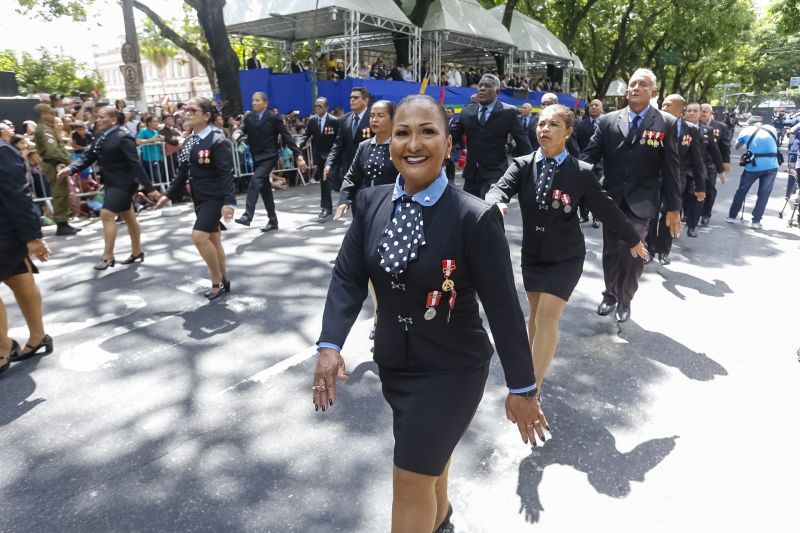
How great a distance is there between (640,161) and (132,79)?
463 inches

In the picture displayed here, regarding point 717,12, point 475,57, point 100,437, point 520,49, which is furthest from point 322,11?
point 717,12

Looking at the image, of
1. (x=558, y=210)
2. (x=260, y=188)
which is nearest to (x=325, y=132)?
(x=260, y=188)

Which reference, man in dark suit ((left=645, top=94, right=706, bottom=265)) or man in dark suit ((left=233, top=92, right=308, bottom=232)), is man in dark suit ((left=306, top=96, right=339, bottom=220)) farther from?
man in dark suit ((left=645, top=94, right=706, bottom=265))

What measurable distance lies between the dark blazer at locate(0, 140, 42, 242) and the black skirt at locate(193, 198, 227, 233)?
5.69 feet

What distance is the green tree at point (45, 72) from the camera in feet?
79.5

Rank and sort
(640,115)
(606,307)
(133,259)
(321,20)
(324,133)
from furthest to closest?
(321,20) < (324,133) < (133,259) < (606,307) < (640,115)

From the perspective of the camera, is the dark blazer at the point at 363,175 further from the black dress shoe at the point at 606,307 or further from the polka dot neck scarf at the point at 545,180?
the black dress shoe at the point at 606,307

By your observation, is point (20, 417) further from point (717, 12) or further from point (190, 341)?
point (717, 12)

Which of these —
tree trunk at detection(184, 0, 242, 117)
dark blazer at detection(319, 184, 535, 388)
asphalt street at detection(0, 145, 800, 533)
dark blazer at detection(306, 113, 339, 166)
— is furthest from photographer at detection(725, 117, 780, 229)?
tree trunk at detection(184, 0, 242, 117)

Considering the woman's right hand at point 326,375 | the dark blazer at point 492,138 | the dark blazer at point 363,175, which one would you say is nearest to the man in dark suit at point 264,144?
the dark blazer at point 492,138

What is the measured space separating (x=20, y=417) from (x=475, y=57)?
2821 cm

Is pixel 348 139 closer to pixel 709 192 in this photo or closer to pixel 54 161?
pixel 54 161

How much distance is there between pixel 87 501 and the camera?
10.0ft

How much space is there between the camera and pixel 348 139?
27.1 feet
